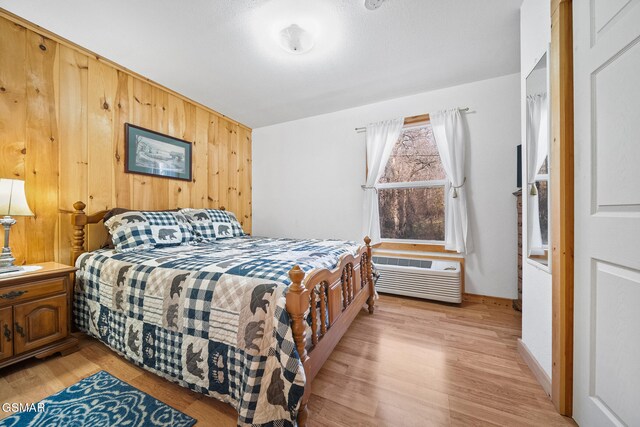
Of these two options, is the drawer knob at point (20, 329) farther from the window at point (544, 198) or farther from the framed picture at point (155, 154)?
the window at point (544, 198)

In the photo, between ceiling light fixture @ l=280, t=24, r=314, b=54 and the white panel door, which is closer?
the white panel door

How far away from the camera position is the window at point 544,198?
4.50ft

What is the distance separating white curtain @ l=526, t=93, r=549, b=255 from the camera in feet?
4.65

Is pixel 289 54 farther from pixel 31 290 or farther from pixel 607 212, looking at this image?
pixel 31 290

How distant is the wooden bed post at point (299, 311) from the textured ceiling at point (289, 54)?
5.94ft

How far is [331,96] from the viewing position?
9.76 feet

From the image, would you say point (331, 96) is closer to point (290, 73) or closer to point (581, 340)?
point (290, 73)

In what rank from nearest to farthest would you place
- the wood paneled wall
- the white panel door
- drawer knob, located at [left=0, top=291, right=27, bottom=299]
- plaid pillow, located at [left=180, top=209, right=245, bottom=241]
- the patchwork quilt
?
1. the white panel door
2. the patchwork quilt
3. drawer knob, located at [left=0, top=291, right=27, bottom=299]
4. the wood paneled wall
5. plaid pillow, located at [left=180, top=209, right=245, bottom=241]

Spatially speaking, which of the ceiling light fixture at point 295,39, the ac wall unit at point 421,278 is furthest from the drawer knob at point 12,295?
the ac wall unit at point 421,278

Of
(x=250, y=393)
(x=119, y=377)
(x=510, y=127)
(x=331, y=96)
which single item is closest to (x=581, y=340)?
(x=250, y=393)

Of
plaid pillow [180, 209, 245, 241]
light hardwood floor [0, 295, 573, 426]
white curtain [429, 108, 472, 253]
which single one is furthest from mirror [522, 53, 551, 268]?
plaid pillow [180, 209, 245, 241]

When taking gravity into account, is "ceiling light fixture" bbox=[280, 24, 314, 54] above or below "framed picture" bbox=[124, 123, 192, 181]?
above

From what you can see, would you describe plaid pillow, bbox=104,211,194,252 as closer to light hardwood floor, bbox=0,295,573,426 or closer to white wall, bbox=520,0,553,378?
light hardwood floor, bbox=0,295,573,426

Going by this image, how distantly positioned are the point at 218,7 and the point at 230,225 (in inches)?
81.5
